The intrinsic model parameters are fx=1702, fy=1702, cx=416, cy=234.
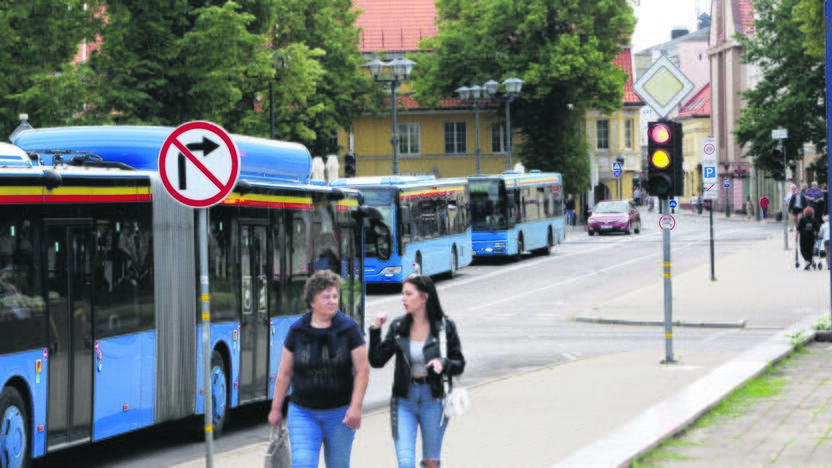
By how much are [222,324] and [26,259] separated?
11.9 ft

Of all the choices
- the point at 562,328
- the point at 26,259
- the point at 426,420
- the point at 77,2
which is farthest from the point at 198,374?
the point at 77,2

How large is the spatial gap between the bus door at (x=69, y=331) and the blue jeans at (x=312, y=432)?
3.84 m

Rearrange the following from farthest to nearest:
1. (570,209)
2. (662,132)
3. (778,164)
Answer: (570,209) < (778,164) < (662,132)

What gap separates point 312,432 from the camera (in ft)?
31.2

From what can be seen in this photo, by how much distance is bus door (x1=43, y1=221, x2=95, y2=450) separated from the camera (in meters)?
12.9

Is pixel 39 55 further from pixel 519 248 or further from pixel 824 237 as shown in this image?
pixel 824 237

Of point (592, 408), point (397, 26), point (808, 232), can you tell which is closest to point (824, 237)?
point (808, 232)

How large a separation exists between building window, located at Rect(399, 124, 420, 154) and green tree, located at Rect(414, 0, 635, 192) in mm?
11684

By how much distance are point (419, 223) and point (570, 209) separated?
48.4m

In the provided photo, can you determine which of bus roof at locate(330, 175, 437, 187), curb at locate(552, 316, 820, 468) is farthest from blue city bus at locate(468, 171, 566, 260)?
curb at locate(552, 316, 820, 468)

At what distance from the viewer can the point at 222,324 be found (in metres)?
16.0

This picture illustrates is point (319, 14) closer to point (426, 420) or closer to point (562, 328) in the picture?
point (562, 328)

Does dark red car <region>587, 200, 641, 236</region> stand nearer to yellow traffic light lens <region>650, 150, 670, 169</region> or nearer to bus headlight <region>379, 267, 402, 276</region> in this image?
bus headlight <region>379, 267, 402, 276</region>

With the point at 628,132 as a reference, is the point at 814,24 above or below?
below
